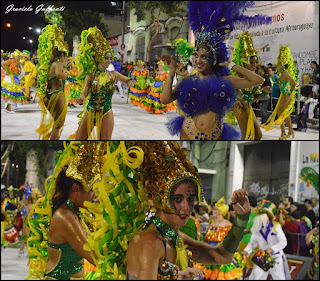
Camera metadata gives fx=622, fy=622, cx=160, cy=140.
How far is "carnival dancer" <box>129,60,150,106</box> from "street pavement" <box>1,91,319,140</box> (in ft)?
0.16

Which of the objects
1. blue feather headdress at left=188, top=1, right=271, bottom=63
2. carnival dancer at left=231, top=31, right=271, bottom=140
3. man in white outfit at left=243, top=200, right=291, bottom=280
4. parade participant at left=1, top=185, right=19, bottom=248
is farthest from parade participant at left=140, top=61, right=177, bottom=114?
parade participant at left=1, top=185, right=19, bottom=248

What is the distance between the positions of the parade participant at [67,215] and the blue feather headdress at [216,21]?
855mm

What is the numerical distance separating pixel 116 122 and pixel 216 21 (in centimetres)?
80

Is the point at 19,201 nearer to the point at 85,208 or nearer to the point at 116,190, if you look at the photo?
the point at 85,208

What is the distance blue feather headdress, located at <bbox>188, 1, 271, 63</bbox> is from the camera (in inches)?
132

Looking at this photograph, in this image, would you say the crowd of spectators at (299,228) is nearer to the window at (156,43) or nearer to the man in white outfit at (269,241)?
the man in white outfit at (269,241)

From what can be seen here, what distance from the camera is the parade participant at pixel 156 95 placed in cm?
352

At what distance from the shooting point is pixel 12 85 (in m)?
3.54

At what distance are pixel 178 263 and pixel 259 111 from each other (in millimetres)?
1416

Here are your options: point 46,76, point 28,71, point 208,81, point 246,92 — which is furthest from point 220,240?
point 28,71

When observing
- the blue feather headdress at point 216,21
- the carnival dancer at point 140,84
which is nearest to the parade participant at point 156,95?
the carnival dancer at point 140,84

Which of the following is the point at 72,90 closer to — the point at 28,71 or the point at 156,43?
the point at 28,71

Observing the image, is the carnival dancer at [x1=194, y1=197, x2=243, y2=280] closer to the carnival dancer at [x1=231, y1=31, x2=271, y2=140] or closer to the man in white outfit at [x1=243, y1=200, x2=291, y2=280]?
the man in white outfit at [x1=243, y1=200, x2=291, y2=280]

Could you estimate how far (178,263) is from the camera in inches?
103
